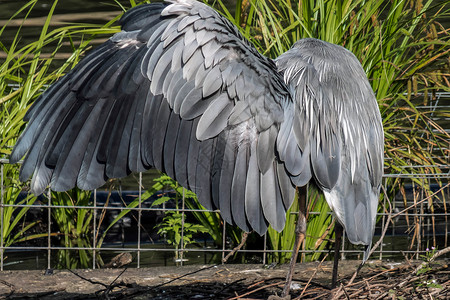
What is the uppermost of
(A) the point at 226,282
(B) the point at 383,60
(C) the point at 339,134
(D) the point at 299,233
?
(B) the point at 383,60

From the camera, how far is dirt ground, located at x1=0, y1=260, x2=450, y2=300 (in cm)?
370

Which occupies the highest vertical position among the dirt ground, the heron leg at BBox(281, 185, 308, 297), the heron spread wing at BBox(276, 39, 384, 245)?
the heron spread wing at BBox(276, 39, 384, 245)

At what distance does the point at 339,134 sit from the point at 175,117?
725 millimetres

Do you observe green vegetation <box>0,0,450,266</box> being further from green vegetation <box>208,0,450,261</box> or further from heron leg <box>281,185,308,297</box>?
heron leg <box>281,185,308,297</box>

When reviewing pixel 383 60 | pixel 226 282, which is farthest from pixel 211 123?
pixel 383 60

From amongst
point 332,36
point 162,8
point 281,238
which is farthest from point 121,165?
point 332,36

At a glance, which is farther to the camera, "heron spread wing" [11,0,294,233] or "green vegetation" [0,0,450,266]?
"green vegetation" [0,0,450,266]

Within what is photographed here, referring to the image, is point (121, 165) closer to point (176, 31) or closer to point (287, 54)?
point (176, 31)

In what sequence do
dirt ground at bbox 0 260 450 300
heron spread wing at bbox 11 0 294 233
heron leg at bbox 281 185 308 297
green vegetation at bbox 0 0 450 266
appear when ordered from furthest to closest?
green vegetation at bbox 0 0 450 266, dirt ground at bbox 0 260 450 300, heron leg at bbox 281 185 308 297, heron spread wing at bbox 11 0 294 233

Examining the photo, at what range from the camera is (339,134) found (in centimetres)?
327

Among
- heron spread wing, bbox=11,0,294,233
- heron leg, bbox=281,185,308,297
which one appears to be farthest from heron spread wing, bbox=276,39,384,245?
heron leg, bbox=281,185,308,297

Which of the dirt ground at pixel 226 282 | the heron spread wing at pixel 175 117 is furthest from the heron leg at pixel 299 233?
the heron spread wing at pixel 175 117

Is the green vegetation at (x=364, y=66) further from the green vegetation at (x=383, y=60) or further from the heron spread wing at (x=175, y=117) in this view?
the heron spread wing at (x=175, y=117)

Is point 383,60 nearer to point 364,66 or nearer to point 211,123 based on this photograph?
point 364,66
